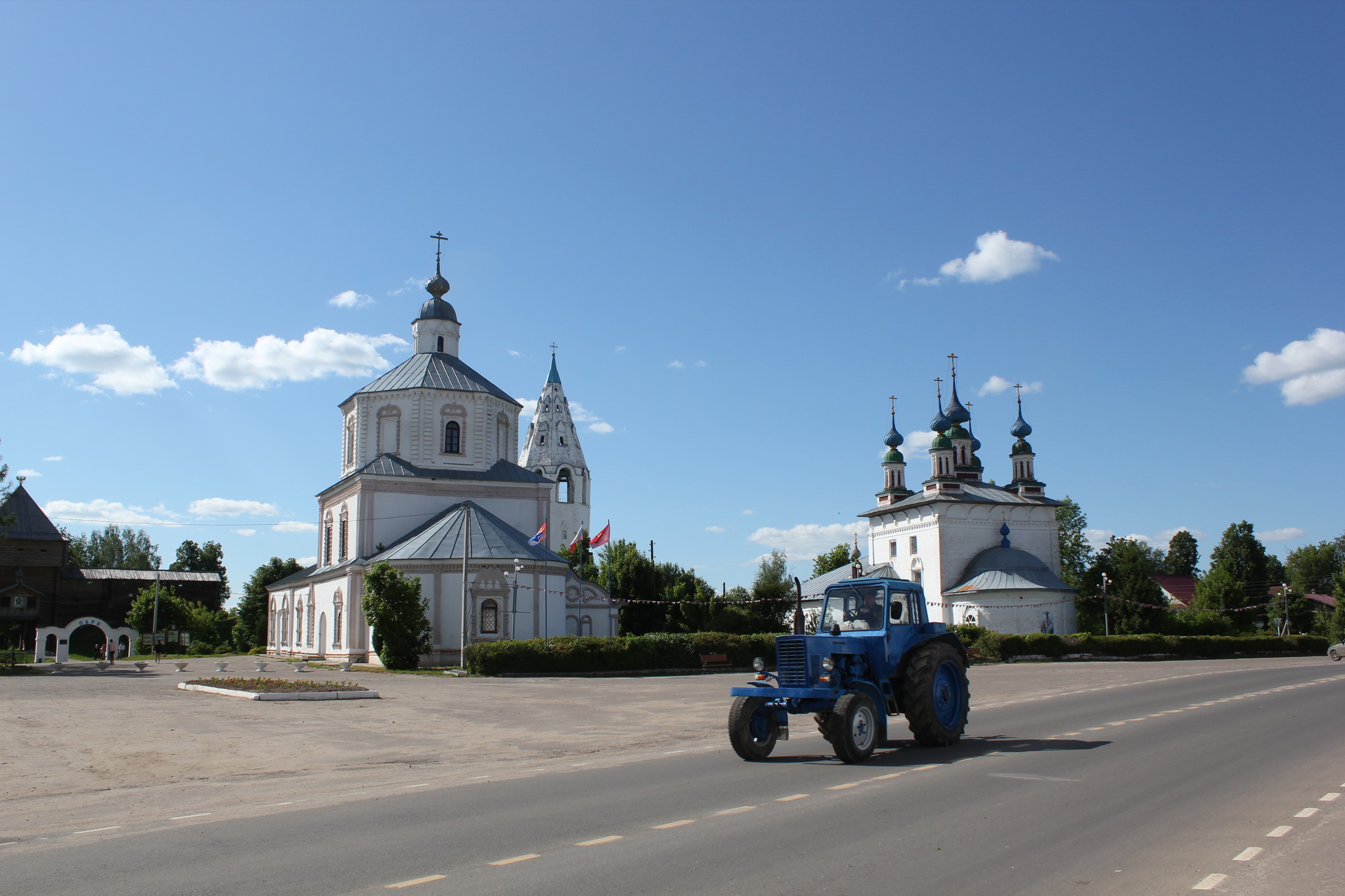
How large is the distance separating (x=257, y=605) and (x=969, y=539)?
53.7 m

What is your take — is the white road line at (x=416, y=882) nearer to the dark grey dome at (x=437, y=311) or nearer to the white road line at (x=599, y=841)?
the white road line at (x=599, y=841)

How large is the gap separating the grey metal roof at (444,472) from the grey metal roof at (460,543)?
2496 mm

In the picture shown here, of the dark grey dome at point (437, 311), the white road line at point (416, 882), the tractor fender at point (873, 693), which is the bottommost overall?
the white road line at point (416, 882)

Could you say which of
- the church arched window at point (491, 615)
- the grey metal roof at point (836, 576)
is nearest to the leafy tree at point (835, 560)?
the grey metal roof at point (836, 576)

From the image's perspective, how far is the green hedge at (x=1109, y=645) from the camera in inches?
1880

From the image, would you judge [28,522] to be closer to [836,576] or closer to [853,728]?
[836,576]

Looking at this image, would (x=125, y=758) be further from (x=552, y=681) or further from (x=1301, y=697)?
(x=1301, y=697)

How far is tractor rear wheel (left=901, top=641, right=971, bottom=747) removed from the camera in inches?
501

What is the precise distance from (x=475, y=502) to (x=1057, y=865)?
42.0 m

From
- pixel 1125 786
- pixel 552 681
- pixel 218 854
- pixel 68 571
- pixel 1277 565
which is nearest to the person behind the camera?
pixel 218 854

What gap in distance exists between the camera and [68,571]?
7169 centimetres

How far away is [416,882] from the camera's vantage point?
6688 millimetres

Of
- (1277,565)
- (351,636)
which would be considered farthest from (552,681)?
(1277,565)

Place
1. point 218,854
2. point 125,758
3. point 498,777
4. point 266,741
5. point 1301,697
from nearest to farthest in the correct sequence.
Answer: point 218,854
point 498,777
point 125,758
point 266,741
point 1301,697
